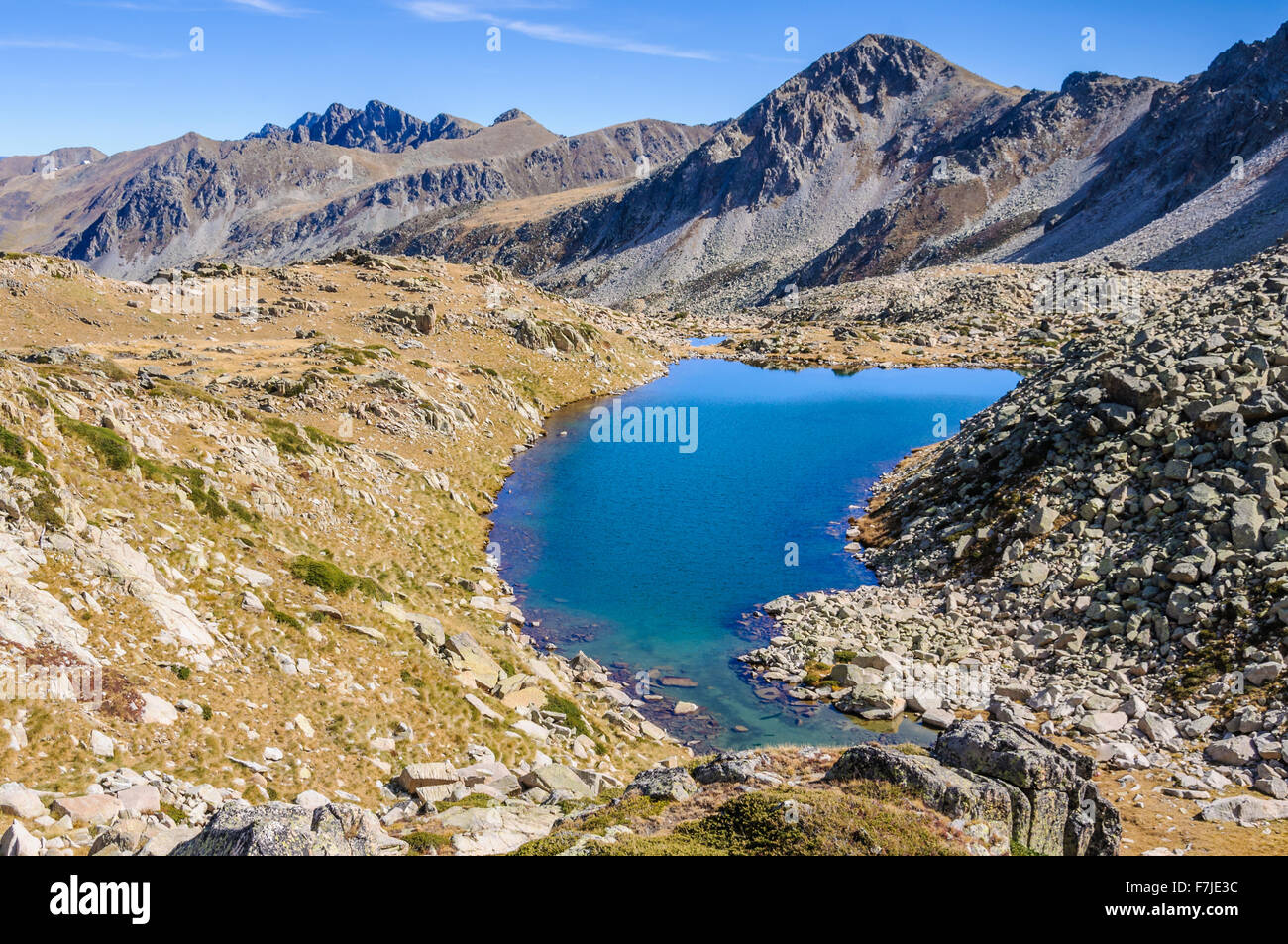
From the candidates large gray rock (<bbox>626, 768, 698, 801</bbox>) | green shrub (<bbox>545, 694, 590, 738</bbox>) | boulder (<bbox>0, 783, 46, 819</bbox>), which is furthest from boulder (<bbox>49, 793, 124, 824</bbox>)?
green shrub (<bbox>545, 694, 590, 738</bbox>)

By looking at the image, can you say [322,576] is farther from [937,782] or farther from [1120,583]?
[1120,583]

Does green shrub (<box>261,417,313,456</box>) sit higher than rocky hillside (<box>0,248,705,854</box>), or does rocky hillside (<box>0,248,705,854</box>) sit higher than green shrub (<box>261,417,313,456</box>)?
green shrub (<box>261,417,313,456</box>)

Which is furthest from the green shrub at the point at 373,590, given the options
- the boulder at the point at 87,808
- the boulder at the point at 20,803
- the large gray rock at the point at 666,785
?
the boulder at the point at 20,803

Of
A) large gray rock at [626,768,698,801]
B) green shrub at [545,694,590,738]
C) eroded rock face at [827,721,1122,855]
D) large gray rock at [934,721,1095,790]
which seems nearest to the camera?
eroded rock face at [827,721,1122,855]

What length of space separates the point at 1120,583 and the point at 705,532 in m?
25.1

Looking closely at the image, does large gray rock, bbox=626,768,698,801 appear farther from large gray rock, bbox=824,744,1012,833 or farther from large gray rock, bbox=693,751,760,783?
large gray rock, bbox=824,744,1012,833

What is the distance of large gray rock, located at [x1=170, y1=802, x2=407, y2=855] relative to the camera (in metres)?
13.4

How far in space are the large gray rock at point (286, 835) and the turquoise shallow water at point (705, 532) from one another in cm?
1665

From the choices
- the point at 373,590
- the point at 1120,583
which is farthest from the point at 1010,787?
the point at 373,590

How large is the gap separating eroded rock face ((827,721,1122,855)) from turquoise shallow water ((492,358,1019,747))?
11957 mm

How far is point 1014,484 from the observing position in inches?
1764

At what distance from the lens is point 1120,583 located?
33.9m

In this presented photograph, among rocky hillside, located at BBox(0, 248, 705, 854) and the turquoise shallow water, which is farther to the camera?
the turquoise shallow water
